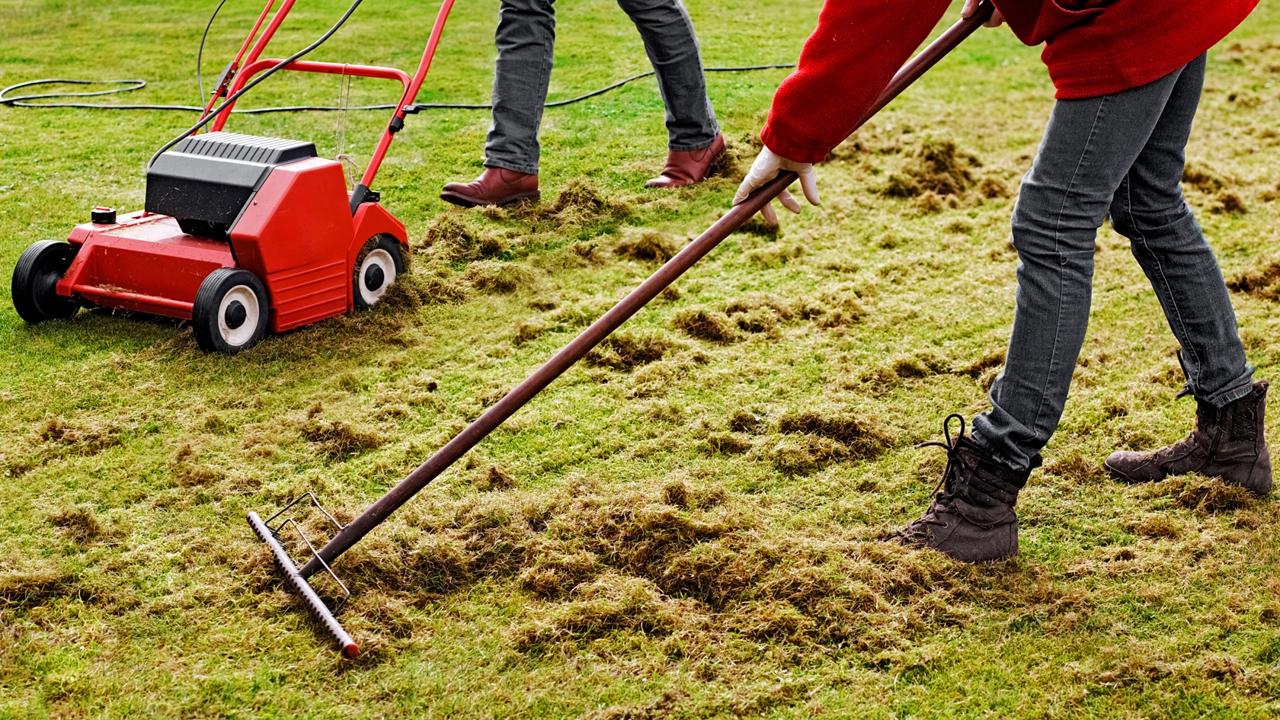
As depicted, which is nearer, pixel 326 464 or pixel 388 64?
pixel 326 464

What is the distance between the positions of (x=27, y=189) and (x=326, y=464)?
2417 millimetres

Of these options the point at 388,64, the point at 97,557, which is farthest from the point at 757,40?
the point at 97,557

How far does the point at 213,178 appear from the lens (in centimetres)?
325

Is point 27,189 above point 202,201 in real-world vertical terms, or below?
below

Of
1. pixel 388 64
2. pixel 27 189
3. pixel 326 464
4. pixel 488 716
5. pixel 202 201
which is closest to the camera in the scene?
pixel 488 716

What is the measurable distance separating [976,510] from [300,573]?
3.94ft

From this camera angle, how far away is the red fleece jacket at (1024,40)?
2.06m

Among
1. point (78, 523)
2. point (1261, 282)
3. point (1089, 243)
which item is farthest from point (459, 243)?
point (1261, 282)

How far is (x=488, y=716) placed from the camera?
6.31 ft

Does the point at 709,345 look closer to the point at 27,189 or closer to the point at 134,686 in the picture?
the point at 134,686

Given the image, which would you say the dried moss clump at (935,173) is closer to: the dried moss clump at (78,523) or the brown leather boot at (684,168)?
the brown leather boot at (684,168)

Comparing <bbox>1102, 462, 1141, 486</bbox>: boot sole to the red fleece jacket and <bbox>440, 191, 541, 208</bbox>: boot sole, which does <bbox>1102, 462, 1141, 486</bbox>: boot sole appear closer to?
the red fleece jacket

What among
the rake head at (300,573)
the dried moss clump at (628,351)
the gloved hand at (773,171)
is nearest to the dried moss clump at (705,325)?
the dried moss clump at (628,351)

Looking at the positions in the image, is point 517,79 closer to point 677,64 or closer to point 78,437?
point 677,64
